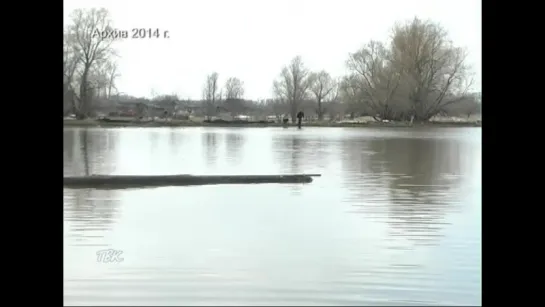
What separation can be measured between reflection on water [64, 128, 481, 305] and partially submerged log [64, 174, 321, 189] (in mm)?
173

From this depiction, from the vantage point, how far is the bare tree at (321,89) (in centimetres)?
574

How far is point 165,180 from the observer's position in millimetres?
5035

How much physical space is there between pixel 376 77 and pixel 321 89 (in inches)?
27.6

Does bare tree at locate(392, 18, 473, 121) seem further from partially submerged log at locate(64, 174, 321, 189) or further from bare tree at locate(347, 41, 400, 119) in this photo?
partially submerged log at locate(64, 174, 321, 189)

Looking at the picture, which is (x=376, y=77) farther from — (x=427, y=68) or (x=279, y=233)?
(x=279, y=233)

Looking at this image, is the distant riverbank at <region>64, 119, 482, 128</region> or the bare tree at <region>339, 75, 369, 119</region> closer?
the distant riverbank at <region>64, 119, 482, 128</region>

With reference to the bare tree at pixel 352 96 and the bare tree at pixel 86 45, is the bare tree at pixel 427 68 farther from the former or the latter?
the bare tree at pixel 86 45

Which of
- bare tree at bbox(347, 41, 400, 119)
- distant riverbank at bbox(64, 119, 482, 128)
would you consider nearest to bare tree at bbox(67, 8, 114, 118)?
distant riverbank at bbox(64, 119, 482, 128)

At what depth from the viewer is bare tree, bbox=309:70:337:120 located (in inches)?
226

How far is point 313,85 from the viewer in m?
5.81

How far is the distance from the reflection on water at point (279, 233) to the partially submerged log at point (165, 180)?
0.57 feet

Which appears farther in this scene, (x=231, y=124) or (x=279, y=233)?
(x=231, y=124)

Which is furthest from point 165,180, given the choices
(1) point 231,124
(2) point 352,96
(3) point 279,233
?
(2) point 352,96

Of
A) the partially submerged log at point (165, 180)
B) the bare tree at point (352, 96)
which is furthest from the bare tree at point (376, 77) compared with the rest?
the partially submerged log at point (165, 180)
